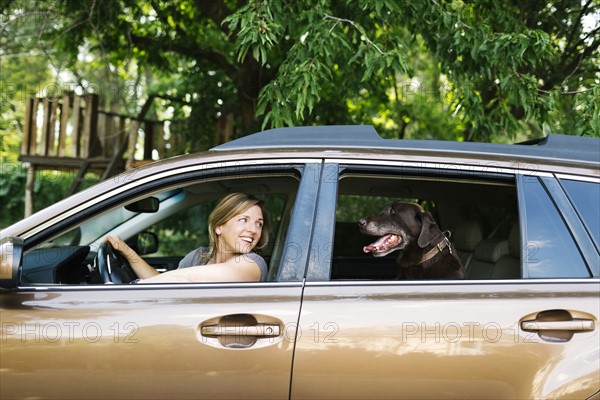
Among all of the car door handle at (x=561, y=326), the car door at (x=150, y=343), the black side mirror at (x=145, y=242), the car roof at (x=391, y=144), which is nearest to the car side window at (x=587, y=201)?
the car roof at (x=391, y=144)

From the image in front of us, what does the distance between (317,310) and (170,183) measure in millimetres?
794

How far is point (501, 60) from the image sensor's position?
537 centimetres

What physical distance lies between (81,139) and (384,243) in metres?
6.30

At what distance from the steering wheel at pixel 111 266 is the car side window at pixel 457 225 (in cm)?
120

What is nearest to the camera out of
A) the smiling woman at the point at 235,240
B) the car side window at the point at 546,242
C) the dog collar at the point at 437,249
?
the car side window at the point at 546,242

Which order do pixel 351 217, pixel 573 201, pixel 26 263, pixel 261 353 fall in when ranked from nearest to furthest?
pixel 261 353
pixel 573 201
pixel 26 263
pixel 351 217

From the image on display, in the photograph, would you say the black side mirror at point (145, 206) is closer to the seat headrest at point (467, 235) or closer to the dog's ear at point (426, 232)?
the dog's ear at point (426, 232)

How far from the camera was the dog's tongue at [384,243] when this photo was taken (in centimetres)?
392

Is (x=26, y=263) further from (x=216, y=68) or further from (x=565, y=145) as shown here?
(x=216, y=68)

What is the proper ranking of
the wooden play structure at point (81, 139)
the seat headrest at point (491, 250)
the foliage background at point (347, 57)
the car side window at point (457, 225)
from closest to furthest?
1. the car side window at point (457, 225)
2. the seat headrest at point (491, 250)
3. the foliage background at point (347, 57)
4. the wooden play structure at point (81, 139)

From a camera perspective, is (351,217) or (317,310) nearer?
(317,310)

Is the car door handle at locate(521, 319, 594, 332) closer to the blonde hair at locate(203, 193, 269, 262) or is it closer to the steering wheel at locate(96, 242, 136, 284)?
the blonde hair at locate(203, 193, 269, 262)

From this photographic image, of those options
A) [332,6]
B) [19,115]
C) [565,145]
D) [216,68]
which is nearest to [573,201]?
[565,145]

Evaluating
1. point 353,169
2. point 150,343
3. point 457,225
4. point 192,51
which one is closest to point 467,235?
point 457,225
